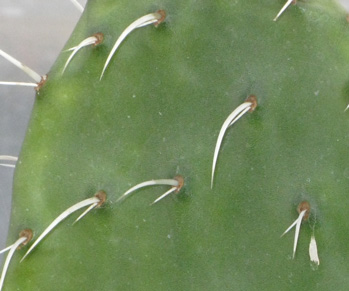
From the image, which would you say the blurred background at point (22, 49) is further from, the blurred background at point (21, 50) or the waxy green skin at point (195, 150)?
the waxy green skin at point (195, 150)

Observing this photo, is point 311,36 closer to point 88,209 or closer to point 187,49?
point 187,49

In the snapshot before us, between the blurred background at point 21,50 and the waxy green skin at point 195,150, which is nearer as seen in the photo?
the waxy green skin at point 195,150

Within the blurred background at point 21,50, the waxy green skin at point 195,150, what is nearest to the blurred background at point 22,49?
the blurred background at point 21,50

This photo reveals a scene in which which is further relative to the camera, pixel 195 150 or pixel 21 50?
pixel 21 50

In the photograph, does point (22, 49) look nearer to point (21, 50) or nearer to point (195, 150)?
point (21, 50)

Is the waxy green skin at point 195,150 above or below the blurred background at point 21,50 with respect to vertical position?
above

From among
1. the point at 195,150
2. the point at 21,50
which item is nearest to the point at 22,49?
the point at 21,50
